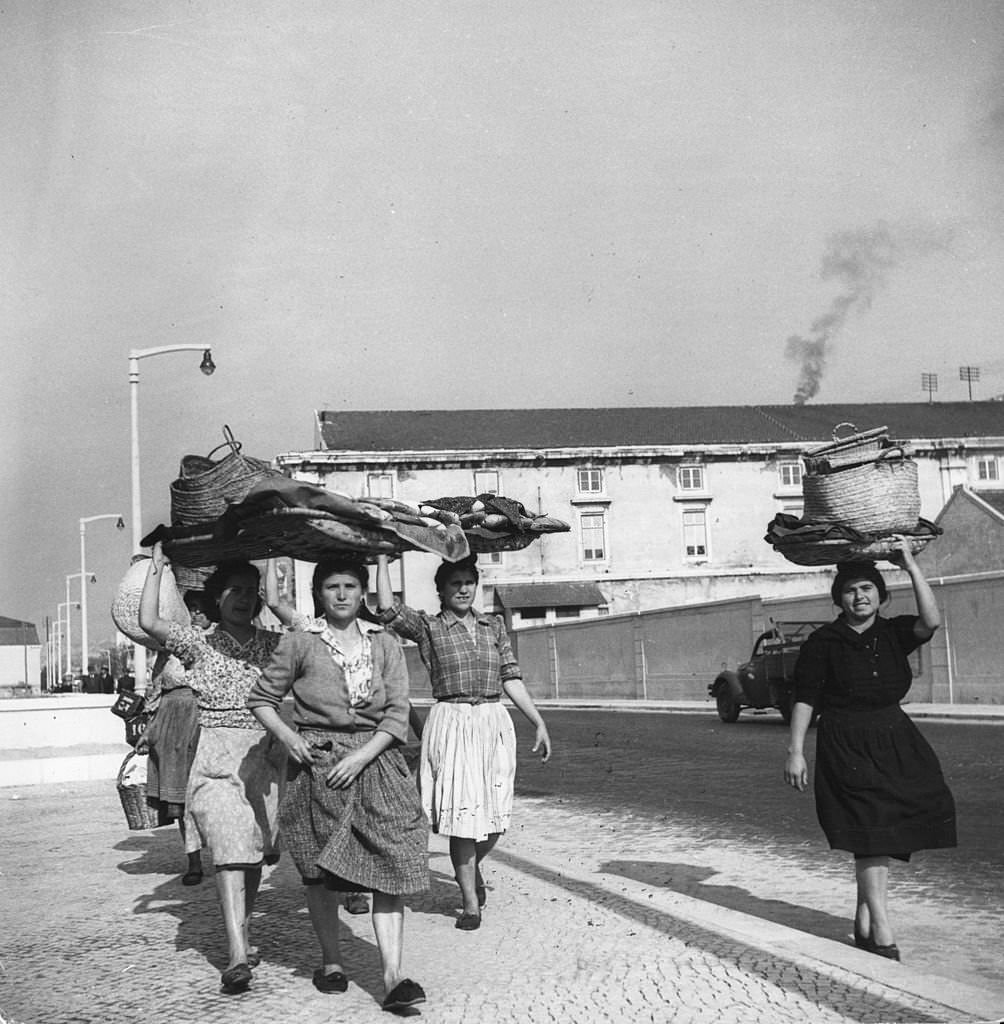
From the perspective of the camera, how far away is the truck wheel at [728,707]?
26.4 m

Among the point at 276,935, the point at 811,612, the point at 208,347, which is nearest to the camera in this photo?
the point at 276,935

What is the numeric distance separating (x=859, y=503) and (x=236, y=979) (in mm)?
3512

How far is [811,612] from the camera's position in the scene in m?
34.4

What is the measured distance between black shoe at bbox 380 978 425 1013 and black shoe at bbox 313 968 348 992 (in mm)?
415

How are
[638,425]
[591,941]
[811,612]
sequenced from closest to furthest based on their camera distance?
[591,941], [811,612], [638,425]

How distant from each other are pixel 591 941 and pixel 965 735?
49.2ft

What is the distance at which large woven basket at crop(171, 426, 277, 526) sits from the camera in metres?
6.18

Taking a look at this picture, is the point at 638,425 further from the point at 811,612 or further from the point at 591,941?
the point at 591,941

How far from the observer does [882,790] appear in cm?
596

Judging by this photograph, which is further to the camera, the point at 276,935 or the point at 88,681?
the point at 88,681

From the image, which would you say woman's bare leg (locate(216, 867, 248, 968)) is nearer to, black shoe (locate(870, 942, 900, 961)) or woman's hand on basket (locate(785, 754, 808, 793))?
woman's hand on basket (locate(785, 754, 808, 793))

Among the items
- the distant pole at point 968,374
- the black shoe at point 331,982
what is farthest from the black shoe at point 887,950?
the distant pole at point 968,374

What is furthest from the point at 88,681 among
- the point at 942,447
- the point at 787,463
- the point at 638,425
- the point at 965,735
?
the point at 965,735

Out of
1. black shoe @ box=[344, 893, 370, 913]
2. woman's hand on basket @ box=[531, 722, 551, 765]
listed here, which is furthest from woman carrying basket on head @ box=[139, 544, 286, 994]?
woman's hand on basket @ box=[531, 722, 551, 765]
